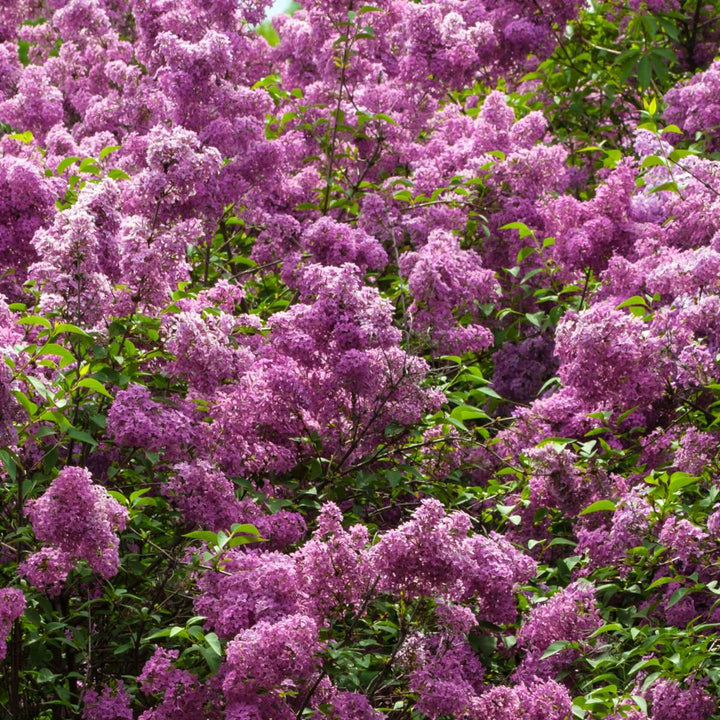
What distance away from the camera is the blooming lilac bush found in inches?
193

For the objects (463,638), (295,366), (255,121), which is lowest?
(463,638)

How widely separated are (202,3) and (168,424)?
350cm

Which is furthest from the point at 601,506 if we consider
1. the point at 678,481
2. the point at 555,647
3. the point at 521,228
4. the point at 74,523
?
the point at 521,228

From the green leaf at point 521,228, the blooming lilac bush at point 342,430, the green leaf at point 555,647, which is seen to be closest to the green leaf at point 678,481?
the blooming lilac bush at point 342,430

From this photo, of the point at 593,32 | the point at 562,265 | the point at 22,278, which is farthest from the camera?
the point at 593,32

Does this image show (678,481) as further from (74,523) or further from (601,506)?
(74,523)

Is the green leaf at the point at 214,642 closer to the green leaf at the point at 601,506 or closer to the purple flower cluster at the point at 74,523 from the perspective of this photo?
the purple flower cluster at the point at 74,523

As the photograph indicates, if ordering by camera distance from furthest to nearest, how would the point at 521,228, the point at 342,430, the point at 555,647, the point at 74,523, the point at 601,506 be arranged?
the point at 521,228, the point at 342,430, the point at 601,506, the point at 555,647, the point at 74,523

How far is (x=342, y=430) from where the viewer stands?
6.27m

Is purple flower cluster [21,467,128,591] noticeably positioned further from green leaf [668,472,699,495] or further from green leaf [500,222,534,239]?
green leaf [500,222,534,239]

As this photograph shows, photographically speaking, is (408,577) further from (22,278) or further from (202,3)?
(202,3)

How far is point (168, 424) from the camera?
5.40 m

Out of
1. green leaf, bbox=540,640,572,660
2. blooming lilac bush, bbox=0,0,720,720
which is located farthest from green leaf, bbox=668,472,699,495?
green leaf, bbox=540,640,572,660

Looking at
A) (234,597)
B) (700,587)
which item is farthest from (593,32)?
(234,597)
